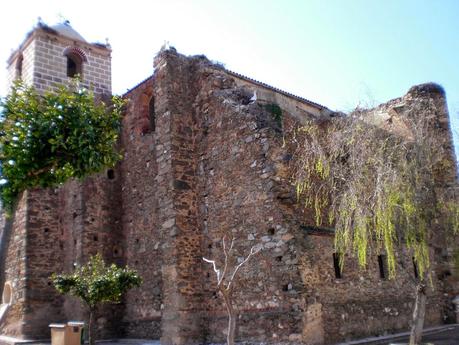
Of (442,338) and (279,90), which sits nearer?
(442,338)

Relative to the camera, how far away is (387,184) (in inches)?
346

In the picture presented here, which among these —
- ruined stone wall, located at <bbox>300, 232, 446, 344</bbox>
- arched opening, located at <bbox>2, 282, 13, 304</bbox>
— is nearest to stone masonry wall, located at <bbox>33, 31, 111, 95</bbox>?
arched opening, located at <bbox>2, 282, 13, 304</bbox>

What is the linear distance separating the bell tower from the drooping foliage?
10.4 m

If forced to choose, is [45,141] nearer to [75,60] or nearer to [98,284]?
[98,284]

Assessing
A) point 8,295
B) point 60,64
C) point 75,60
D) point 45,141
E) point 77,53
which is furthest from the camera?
point 75,60

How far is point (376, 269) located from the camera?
1275cm

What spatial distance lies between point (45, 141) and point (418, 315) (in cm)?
723

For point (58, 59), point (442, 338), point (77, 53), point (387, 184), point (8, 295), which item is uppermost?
point (77, 53)

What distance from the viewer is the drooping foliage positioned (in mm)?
8867

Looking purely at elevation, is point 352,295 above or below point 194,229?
below

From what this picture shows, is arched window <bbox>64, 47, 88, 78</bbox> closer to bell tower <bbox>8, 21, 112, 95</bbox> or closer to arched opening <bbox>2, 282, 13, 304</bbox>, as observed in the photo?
bell tower <bbox>8, 21, 112, 95</bbox>

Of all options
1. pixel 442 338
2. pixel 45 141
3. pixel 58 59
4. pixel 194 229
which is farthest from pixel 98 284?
pixel 58 59

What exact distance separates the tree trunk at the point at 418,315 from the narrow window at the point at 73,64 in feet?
47.8

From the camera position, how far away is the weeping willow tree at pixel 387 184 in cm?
888
